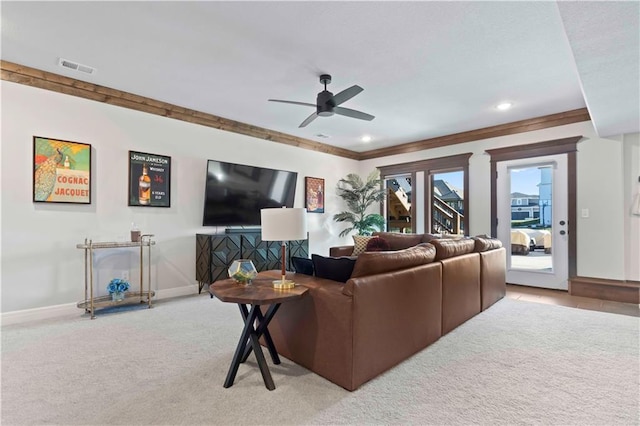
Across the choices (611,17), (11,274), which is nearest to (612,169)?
(611,17)

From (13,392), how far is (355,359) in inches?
82.6

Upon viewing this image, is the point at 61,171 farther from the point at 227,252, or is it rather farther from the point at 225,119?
the point at 225,119

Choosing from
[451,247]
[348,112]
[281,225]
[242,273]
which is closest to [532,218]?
[451,247]

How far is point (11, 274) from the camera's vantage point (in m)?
3.23

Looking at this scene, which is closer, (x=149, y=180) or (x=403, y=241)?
(x=149, y=180)

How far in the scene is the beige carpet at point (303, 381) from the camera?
1703 millimetres

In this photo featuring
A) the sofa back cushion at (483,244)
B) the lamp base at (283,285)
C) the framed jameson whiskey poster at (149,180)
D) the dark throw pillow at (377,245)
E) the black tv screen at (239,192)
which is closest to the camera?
the lamp base at (283,285)

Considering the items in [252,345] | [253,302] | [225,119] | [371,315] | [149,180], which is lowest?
[252,345]

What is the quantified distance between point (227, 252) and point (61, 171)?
6.82 feet

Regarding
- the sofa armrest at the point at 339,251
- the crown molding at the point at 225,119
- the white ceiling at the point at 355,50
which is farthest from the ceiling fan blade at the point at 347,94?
the sofa armrest at the point at 339,251

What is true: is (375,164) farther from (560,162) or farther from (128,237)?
(128,237)

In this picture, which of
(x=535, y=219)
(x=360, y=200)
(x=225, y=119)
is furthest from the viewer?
(x=360, y=200)

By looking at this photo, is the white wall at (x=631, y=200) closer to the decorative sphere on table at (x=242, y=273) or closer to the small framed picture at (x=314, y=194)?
the small framed picture at (x=314, y=194)

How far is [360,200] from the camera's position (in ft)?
22.8
